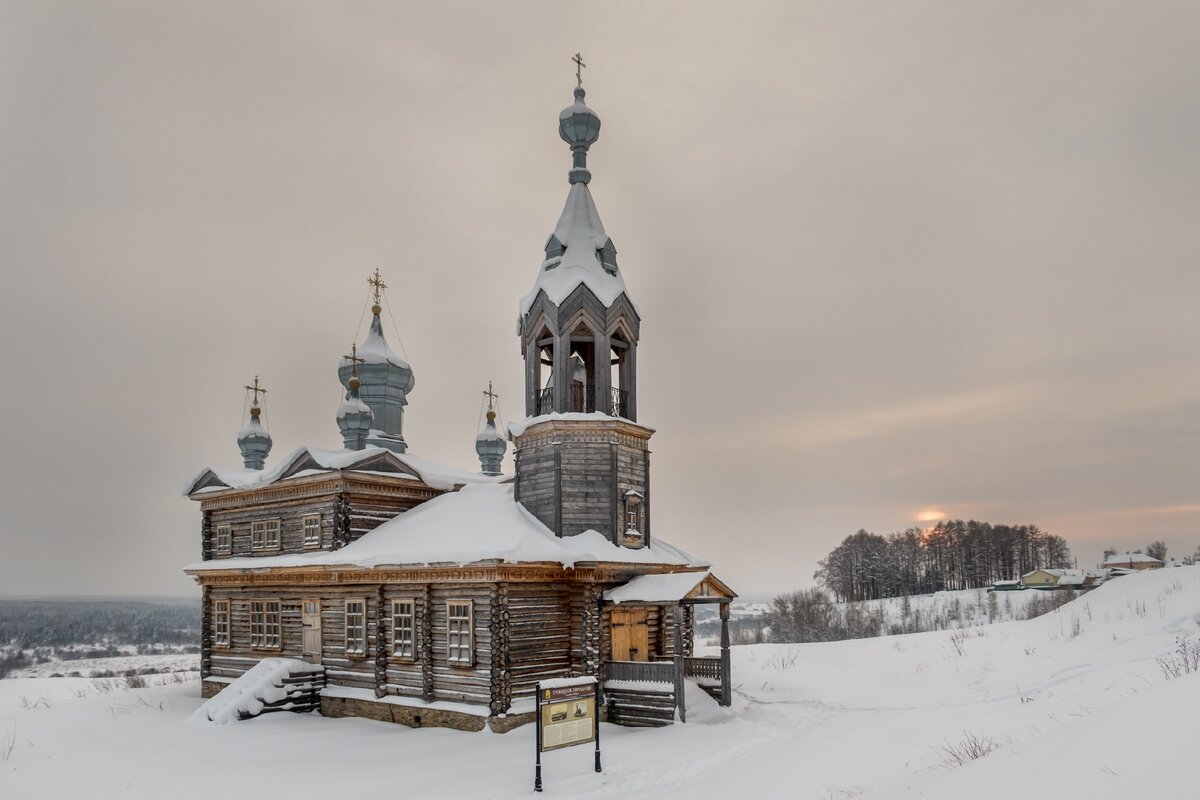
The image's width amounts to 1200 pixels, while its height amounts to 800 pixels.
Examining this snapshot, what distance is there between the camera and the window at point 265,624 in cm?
2689

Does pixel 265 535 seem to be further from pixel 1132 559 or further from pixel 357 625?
pixel 1132 559

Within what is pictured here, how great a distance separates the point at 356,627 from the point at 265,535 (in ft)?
22.4

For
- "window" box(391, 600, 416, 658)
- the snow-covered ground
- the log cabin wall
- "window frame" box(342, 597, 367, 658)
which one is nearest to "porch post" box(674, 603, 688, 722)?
the log cabin wall

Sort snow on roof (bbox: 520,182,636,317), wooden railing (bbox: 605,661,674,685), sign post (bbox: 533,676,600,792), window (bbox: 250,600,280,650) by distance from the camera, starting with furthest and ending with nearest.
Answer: window (bbox: 250,600,280,650) < snow on roof (bbox: 520,182,636,317) < wooden railing (bbox: 605,661,674,685) < sign post (bbox: 533,676,600,792)

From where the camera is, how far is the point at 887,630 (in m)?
67.9

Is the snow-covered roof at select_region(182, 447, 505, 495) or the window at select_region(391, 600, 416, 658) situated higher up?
the snow-covered roof at select_region(182, 447, 505, 495)

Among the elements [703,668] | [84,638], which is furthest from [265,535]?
[84,638]

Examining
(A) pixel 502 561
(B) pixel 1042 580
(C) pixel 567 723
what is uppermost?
(A) pixel 502 561

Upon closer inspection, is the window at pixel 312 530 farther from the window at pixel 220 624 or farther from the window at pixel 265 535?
the window at pixel 220 624

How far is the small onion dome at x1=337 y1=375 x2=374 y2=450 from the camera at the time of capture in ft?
96.9

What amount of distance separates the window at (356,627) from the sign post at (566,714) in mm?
9898

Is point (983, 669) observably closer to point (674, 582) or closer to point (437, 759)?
point (674, 582)

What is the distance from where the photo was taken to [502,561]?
19969mm

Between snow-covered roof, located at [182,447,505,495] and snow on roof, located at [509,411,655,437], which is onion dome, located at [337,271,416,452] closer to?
snow-covered roof, located at [182,447,505,495]
